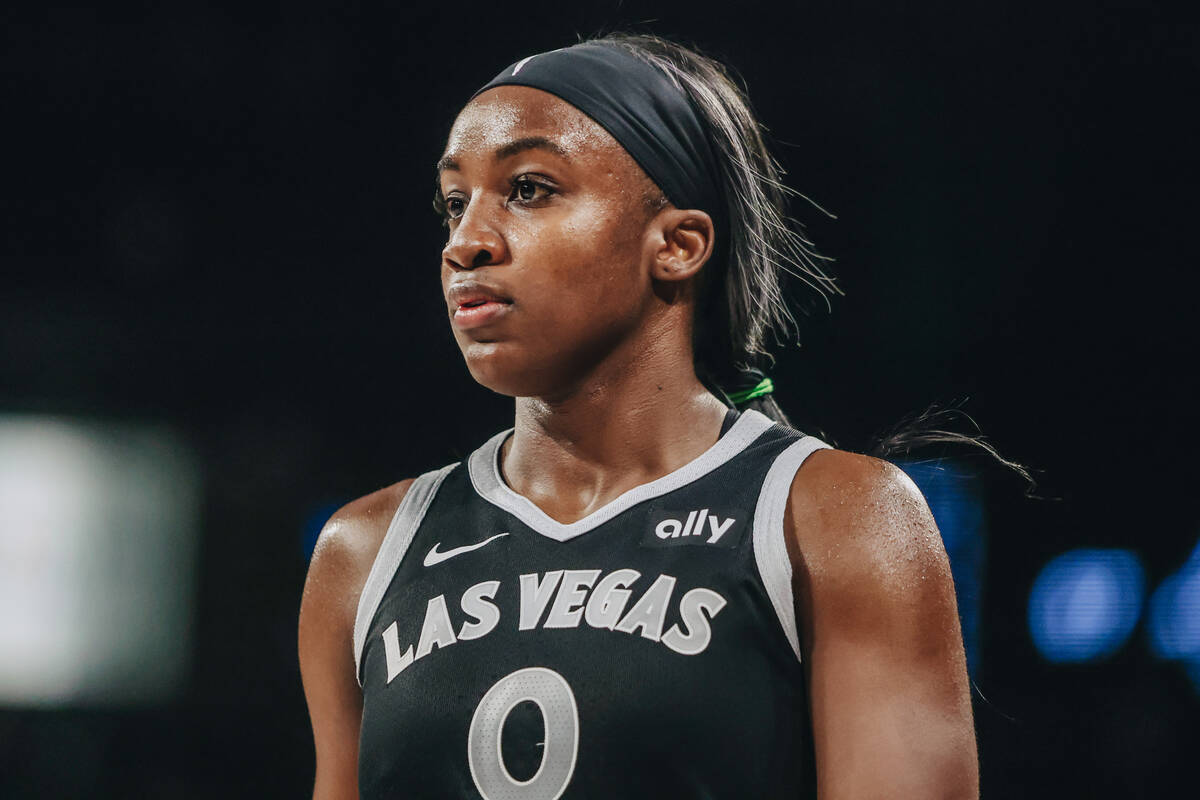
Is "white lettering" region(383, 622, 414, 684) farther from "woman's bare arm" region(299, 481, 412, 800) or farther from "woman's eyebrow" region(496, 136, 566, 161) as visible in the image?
"woman's eyebrow" region(496, 136, 566, 161)

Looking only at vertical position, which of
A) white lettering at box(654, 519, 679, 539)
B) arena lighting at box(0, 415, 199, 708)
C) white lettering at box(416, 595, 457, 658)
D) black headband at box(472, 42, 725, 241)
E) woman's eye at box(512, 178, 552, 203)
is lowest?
arena lighting at box(0, 415, 199, 708)

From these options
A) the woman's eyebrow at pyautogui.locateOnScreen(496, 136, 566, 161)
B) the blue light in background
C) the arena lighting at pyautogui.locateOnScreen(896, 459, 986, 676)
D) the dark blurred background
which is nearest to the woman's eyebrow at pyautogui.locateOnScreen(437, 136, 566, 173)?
the woman's eyebrow at pyautogui.locateOnScreen(496, 136, 566, 161)

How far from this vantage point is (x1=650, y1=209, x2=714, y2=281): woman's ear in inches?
51.0

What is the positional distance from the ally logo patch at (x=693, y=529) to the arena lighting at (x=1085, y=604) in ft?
11.3

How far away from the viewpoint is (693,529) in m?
1.20

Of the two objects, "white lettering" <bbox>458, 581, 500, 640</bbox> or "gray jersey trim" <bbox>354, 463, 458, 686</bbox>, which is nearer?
"white lettering" <bbox>458, 581, 500, 640</bbox>

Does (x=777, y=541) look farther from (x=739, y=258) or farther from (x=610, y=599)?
(x=739, y=258)

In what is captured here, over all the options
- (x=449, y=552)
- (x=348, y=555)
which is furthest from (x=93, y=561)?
(x=449, y=552)

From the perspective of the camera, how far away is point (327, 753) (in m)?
1.38

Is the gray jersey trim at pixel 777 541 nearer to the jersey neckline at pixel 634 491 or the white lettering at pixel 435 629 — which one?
the jersey neckline at pixel 634 491

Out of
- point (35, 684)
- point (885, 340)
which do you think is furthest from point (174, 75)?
point (885, 340)

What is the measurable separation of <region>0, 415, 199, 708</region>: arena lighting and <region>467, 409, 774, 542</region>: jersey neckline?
12.2 ft

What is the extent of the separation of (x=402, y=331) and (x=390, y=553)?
132 inches

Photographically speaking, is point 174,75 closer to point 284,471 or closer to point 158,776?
point 284,471
